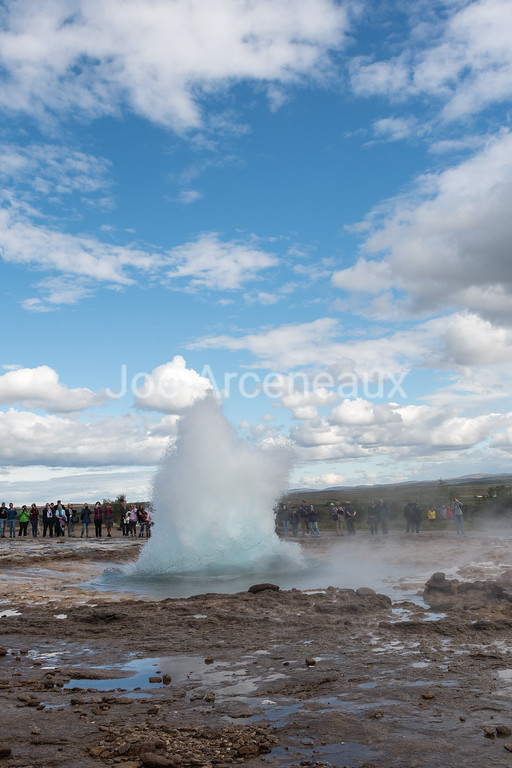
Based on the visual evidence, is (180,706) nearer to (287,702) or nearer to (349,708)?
(287,702)

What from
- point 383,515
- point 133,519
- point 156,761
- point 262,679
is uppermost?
point 133,519

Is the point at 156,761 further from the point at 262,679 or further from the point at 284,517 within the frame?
the point at 284,517

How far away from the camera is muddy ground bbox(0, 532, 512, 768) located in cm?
444

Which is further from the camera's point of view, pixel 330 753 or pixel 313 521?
pixel 313 521

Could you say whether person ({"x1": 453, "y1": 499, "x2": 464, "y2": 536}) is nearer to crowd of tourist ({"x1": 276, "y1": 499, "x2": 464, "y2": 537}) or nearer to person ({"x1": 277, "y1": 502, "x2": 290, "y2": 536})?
crowd of tourist ({"x1": 276, "y1": 499, "x2": 464, "y2": 537})

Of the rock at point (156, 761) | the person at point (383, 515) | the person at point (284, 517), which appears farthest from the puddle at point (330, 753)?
the person at point (284, 517)

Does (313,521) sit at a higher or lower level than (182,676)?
higher

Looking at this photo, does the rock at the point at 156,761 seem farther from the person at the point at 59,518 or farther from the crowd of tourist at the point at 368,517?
the person at the point at 59,518

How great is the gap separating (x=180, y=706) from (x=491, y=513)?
31791 mm

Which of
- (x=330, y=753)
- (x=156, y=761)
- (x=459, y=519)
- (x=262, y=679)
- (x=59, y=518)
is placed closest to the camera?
(x=156, y=761)

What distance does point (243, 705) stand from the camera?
545 centimetres

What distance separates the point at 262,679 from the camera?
20.5 feet

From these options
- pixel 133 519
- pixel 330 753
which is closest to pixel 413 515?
pixel 133 519

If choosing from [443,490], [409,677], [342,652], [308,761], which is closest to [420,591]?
[342,652]
